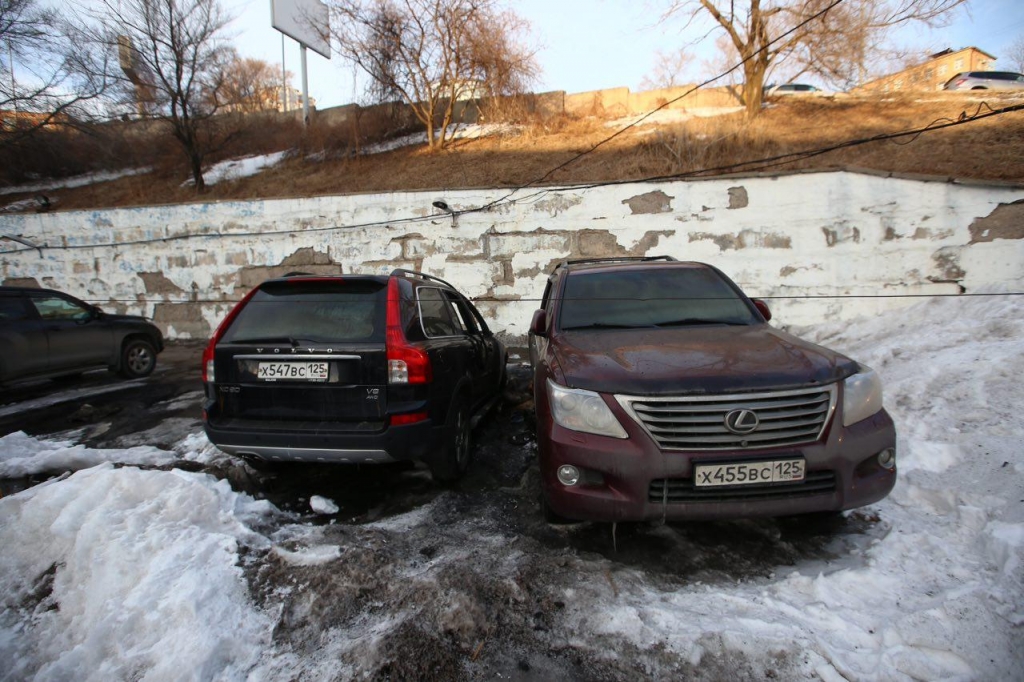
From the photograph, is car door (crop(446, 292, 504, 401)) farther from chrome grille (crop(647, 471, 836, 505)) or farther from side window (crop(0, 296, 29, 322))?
side window (crop(0, 296, 29, 322))

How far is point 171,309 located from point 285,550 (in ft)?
32.8

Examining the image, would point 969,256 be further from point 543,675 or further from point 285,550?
point 285,550

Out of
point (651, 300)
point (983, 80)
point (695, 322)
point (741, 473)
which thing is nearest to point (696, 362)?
point (741, 473)

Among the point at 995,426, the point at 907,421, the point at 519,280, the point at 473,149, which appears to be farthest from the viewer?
the point at 473,149

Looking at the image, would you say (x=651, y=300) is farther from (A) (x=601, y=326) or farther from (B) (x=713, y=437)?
(B) (x=713, y=437)

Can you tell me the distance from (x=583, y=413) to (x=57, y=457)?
4382mm

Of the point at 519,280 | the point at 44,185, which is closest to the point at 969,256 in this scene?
the point at 519,280

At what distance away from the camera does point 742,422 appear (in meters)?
2.42

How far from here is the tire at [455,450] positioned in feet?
11.4

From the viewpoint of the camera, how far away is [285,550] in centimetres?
259

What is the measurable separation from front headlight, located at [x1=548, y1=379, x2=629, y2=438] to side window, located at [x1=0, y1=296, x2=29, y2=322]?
751 centimetres

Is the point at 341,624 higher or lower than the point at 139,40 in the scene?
lower

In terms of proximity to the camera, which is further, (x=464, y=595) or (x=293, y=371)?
(x=293, y=371)

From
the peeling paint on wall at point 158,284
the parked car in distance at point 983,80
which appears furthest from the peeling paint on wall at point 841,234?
the parked car in distance at point 983,80
